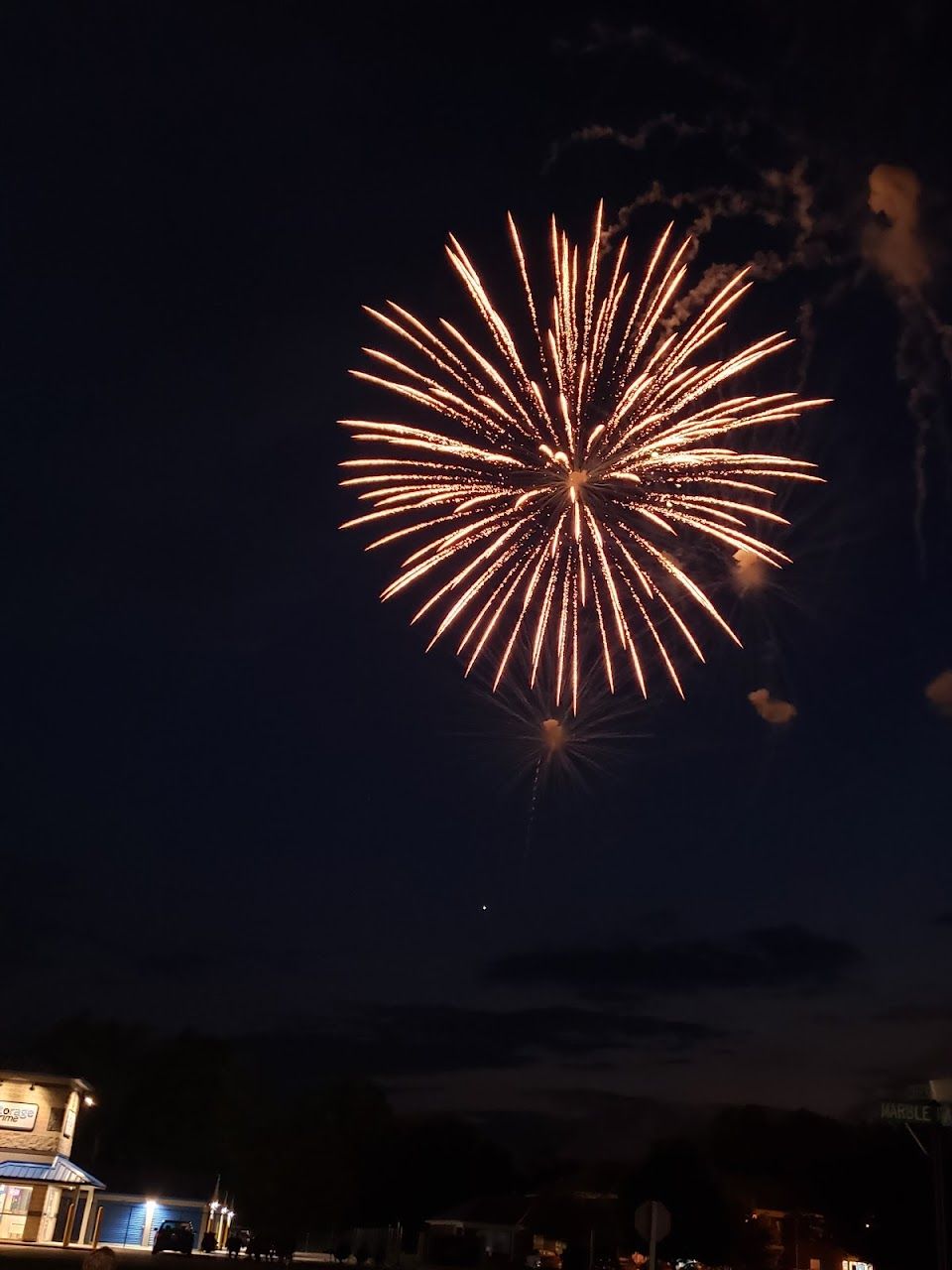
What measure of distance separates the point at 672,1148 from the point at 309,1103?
4406cm

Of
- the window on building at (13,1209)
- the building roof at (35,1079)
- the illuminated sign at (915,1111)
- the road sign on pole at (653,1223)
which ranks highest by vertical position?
the building roof at (35,1079)

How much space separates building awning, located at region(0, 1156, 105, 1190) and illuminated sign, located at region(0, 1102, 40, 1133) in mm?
1510

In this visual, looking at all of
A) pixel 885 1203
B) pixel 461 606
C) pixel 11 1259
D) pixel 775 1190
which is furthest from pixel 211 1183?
pixel 461 606

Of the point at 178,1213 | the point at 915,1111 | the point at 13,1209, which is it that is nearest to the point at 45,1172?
the point at 13,1209

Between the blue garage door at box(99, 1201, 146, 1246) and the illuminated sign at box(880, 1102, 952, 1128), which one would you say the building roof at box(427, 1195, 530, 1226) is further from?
the illuminated sign at box(880, 1102, 952, 1128)

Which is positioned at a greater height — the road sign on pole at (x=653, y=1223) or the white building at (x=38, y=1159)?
the white building at (x=38, y=1159)

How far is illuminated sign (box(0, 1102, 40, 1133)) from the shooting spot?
178 feet

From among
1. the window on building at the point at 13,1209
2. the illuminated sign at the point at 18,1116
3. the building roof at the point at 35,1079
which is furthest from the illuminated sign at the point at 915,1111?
the illuminated sign at the point at 18,1116

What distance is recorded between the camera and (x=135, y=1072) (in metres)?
109

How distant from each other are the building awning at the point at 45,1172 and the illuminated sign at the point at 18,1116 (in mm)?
1510

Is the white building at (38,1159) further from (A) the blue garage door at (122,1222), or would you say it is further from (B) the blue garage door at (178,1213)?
(B) the blue garage door at (178,1213)

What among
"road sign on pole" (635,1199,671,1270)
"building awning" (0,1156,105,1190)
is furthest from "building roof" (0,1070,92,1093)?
"road sign on pole" (635,1199,671,1270)

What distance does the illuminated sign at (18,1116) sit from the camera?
54.4 metres

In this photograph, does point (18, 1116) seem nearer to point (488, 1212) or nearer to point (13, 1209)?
point (13, 1209)
